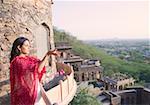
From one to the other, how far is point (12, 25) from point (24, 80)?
11.2 feet

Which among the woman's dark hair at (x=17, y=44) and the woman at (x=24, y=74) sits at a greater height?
the woman's dark hair at (x=17, y=44)

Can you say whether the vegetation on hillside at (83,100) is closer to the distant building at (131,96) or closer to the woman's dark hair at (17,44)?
the distant building at (131,96)

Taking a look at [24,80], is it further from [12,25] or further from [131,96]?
[131,96]

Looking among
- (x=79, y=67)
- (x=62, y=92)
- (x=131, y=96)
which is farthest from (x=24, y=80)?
(x=79, y=67)

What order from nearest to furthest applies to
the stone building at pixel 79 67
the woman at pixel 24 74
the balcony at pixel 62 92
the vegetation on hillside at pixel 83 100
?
the woman at pixel 24 74, the balcony at pixel 62 92, the vegetation on hillside at pixel 83 100, the stone building at pixel 79 67

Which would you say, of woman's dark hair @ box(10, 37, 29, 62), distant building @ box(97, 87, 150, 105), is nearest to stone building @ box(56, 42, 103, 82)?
distant building @ box(97, 87, 150, 105)

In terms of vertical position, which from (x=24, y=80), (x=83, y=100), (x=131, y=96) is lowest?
(x=131, y=96)

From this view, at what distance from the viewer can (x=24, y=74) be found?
463cm

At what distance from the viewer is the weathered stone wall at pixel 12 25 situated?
7625 millimetres

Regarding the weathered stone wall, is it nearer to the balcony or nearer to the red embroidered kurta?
the balcony

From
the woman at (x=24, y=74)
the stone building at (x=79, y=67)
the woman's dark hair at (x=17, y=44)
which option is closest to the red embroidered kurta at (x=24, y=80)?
the woman at (x=24, y=74)

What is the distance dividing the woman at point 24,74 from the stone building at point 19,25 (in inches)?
112

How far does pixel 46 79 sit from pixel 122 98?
48.2ft

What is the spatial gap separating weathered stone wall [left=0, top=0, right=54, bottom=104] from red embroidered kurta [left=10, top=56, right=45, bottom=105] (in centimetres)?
A: 283
